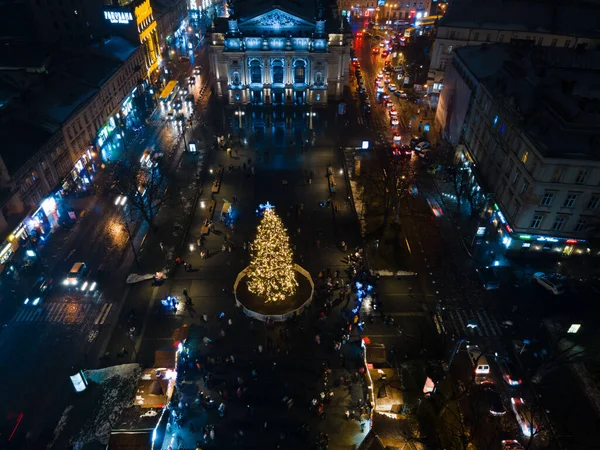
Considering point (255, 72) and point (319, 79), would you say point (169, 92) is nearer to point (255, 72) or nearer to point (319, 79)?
point (255, 72)

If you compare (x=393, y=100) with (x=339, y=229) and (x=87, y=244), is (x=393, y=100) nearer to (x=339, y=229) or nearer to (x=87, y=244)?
(x=339, y=229)

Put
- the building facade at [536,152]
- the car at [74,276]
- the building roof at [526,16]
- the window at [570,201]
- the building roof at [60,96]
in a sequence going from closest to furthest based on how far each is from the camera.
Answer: the building facade at [536,152] → the window at [570,201] → the car at [74,276] → the building roof at [60,96] → the building roof at [526,16]

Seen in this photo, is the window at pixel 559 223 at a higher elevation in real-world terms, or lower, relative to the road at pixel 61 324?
higher

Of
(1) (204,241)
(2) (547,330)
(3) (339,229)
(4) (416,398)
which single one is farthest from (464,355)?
(1) (204,241)

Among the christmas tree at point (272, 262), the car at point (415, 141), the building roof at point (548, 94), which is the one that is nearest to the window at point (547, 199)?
the building roof at point (548, 94)

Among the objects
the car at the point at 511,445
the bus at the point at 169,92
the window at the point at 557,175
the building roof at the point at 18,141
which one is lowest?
the bus at the point at 169,92

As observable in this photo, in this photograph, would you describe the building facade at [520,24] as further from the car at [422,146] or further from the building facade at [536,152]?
the building facade at [536,152]

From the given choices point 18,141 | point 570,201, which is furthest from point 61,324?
point 570,201
